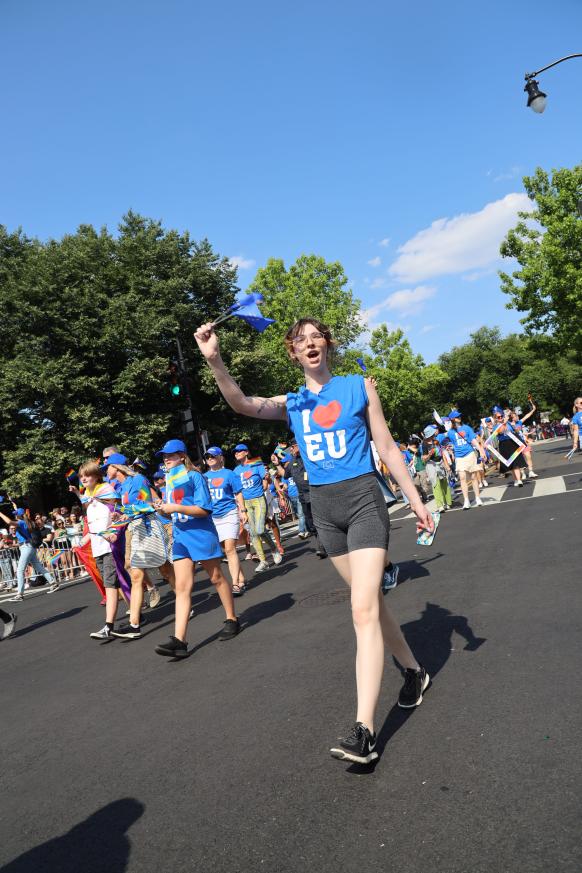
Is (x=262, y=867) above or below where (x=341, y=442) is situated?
below

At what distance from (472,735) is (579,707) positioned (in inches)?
22.4

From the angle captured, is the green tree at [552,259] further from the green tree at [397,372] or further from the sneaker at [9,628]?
the sneaker at [9,628]

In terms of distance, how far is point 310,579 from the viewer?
879 centimetres

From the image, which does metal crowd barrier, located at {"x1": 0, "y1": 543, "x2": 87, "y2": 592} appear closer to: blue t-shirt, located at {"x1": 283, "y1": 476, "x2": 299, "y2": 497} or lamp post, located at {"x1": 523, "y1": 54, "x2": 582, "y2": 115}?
blue t-shirt, located at {"x1": 283, "y1": 476, "x2": 299, "y2": 497}

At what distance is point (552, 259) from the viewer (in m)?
29.1

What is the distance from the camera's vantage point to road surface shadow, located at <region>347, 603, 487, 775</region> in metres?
3.45

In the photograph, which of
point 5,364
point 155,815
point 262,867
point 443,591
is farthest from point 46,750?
point 5,364

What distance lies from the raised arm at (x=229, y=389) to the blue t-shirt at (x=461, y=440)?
11127 millimetres

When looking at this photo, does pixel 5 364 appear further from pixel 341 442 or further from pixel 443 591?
pixel 341 442

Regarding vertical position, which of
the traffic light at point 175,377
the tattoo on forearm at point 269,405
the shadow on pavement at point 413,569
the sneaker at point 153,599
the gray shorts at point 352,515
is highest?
the traffic light at point 175,377

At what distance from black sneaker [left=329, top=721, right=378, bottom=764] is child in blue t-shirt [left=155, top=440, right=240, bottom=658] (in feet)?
9.68

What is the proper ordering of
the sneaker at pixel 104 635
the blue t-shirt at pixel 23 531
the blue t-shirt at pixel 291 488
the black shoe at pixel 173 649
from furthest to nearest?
the blue t-shirt at pixel 291 488 < the blue t-shirt at pixel 23 531 < the sneaker at pixel 104 635 < the black shoe at pixel 173 649

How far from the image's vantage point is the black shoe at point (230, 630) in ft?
20.6

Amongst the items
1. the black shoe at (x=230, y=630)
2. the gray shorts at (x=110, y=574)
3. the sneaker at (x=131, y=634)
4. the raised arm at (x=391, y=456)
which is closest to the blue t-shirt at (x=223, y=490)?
the gray shorts at (x=110, y=574)
